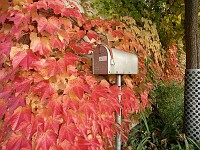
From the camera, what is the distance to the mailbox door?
1.53 metres

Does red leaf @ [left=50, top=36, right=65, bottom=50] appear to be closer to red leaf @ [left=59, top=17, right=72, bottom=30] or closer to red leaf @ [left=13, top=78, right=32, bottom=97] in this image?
red leaf @ [left=59, top=17, right=72, bottom=30]

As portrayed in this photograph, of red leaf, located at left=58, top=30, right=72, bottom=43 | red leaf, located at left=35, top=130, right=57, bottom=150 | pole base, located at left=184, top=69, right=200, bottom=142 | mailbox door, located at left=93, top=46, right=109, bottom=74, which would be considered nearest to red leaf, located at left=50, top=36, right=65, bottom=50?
red leaf, located at left=58, top=30, right=72, bottom=43

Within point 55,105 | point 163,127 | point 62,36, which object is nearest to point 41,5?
point 62,36

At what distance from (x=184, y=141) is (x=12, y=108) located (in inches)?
87.1

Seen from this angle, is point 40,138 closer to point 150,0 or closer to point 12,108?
point 12,108

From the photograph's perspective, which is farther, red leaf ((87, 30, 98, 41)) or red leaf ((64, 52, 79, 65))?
red leaf ((87, 30, 98, 41))

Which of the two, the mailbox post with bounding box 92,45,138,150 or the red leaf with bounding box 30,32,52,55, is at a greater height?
the red leaf with bounding box 30,32,52,55

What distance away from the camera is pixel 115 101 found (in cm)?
147

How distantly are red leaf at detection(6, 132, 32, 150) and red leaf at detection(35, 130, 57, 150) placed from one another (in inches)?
2.8

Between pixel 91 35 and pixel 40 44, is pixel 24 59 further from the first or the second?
pixel 91 35

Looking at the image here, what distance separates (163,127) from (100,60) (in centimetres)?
198

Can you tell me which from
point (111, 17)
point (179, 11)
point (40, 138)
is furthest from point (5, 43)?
point (179, 11)

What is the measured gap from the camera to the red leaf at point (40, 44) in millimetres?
1246

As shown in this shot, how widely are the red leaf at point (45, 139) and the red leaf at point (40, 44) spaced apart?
421 millimetres
